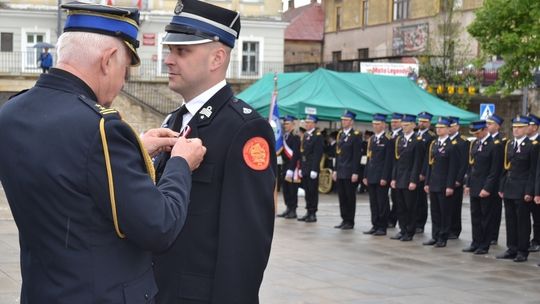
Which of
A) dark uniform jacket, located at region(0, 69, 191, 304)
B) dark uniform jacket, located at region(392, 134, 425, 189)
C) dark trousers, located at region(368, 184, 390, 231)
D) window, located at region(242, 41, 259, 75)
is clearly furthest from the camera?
window, located at region(242, 41, 259, 75)

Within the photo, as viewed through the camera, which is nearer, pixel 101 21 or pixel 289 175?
pixel 101 21

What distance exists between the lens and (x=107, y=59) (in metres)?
2.82

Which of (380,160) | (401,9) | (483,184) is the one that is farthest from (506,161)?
(401,9)

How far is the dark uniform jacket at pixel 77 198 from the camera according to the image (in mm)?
2668

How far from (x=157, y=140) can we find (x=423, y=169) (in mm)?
11389

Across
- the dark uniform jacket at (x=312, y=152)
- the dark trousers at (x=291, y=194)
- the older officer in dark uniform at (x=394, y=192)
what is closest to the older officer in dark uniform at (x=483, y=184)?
the older officer in dark uniform at (x=394, y=192)

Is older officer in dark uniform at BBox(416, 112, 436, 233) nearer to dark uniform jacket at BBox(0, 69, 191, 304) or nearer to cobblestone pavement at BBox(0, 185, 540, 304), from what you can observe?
cobblestone pavement at BBox(0, 185, 540, 304)

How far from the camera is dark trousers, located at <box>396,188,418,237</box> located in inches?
554

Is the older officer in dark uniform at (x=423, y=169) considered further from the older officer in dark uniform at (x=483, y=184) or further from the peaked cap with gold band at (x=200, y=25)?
the peaked cap with gold band at (x=200, y=25)

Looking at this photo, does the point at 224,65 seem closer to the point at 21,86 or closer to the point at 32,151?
the point at 32,151

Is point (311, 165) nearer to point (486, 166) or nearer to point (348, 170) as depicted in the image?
point (348, 170)

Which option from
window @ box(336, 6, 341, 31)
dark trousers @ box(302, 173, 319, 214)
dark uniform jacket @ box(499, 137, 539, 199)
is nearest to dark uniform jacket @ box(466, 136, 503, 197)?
dark uniform jacket @ box(499, 137, 539, 199)

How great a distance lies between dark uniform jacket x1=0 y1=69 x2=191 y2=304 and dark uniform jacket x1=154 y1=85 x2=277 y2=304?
1.72 feet

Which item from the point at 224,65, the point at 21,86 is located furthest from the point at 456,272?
the point at 21,86
